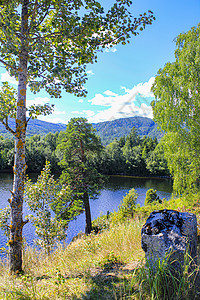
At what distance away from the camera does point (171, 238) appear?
8.59 ft

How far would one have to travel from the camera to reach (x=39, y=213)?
636 cm

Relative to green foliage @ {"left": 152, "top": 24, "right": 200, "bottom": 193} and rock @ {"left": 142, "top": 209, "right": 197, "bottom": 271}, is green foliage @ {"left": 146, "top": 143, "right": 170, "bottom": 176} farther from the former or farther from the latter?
rock @ {"left": 142, "top": 209, "right": 197, "bottom": 271}

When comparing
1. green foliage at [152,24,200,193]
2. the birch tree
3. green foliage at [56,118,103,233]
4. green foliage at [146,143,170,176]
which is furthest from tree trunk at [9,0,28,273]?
green foliage at [146,143,170,176]

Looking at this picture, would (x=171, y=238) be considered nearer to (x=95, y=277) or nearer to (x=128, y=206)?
(x=95, y=277)

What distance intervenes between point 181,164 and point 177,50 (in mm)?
5060

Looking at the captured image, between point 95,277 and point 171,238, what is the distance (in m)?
1.40

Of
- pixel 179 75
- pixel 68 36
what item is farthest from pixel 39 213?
pixel 179 75

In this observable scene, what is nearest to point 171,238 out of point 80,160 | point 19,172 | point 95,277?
point 95,277

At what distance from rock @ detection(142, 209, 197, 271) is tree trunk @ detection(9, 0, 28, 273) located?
245cm

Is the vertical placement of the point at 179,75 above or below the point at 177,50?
below

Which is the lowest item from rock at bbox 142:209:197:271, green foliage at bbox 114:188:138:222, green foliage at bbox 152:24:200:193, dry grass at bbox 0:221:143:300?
green foliage at bbox 114:188:138:222

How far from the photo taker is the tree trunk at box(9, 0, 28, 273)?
365 centimetres

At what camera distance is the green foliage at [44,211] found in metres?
6.13

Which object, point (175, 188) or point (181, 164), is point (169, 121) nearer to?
point (181, 164)
